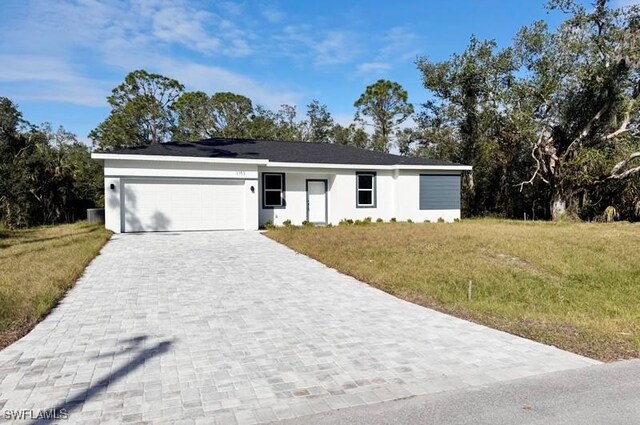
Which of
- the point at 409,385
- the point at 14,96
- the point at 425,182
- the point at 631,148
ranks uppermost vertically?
the point at 14,96

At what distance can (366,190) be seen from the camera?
1927cm

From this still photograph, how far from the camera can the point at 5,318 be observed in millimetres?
5297

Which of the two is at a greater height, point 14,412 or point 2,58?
point 2,58

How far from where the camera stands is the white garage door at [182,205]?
50.2 feet

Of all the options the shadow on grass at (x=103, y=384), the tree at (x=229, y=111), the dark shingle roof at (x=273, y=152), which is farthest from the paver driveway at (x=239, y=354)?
the tree at (x=229, y=111)

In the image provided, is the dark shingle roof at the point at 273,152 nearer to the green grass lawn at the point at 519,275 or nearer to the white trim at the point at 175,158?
the white trim at the point at 175,158

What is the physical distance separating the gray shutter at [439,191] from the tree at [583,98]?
518 cm

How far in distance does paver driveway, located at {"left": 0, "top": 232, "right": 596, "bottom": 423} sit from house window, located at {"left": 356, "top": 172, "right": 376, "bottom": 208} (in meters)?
11.8

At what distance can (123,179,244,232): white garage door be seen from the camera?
15289mm

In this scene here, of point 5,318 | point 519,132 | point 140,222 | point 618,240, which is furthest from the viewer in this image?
point 519,132

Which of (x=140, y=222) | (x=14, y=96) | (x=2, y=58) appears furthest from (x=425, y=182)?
(x=14, y=96)

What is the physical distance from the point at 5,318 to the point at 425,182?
17162mm

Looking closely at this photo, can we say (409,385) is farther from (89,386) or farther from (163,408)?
(89,386)

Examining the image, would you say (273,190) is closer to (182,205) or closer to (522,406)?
(182,205)
